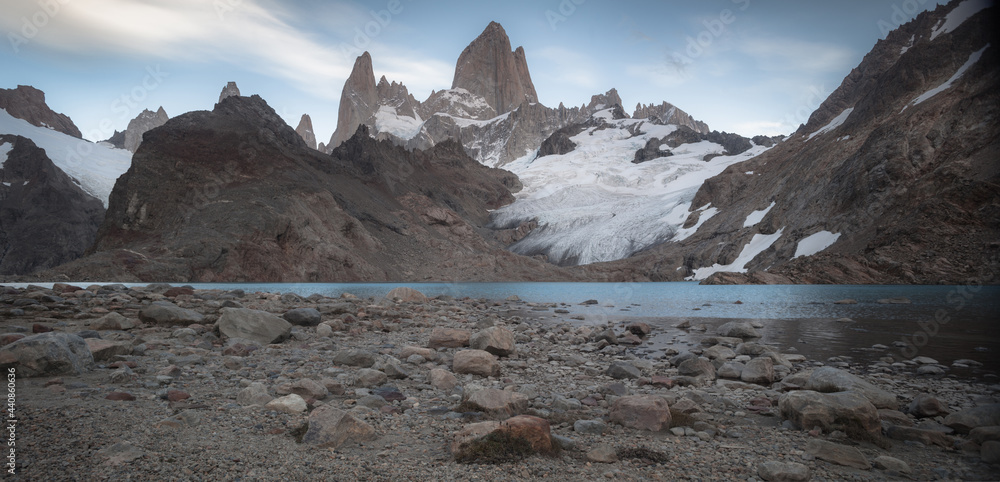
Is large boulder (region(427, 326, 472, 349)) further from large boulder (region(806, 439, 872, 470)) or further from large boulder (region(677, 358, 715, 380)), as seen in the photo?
large boulder (region(806, 439, 872, 470))

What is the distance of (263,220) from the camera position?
7294cm

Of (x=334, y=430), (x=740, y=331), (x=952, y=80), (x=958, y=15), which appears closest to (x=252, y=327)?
(x=334, y=430)

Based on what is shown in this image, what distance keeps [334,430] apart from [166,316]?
34.2 feet

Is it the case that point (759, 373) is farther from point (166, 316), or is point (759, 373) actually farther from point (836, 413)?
point (166, 316)

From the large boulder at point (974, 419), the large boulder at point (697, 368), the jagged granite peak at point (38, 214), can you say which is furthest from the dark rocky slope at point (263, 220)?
the large boulder at point (974, 419)

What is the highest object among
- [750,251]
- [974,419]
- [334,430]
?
[750,251]

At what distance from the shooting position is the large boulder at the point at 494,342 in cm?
1241

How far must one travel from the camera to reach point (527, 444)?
5.74m

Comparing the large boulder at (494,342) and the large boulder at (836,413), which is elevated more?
the large boulder at (836,413)

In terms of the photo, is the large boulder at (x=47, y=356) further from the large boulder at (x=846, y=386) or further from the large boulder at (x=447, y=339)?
the large boulder at (x=846, y=386)

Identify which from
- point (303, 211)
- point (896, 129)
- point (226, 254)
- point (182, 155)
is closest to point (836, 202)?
point (896, 129)

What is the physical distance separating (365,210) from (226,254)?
105 feet

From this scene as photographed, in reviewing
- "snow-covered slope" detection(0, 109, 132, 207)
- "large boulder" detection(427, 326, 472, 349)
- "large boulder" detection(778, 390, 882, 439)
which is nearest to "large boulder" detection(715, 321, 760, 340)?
"large boulder" detection(427, 326, 472, 349)

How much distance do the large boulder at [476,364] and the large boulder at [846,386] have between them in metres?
6.00
